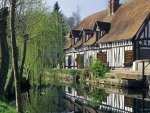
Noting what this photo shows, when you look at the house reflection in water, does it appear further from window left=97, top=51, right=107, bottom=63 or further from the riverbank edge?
window left=97, top=51, right=107, bottom=63

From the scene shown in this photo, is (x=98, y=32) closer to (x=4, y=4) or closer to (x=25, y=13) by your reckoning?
(x=25, y=13)

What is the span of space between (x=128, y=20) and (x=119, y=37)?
2854 millimetres

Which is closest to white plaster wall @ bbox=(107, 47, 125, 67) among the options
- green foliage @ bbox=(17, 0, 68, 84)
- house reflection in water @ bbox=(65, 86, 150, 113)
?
green foliage @ bbox=(17, 0, 68, 84)

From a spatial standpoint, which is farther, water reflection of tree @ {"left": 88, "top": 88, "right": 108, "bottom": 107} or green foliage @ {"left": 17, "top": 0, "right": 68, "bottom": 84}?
green foliage @ {"left": 17, "top": 0, "right": 68, "bottom": 84}

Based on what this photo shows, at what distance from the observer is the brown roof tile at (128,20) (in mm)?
34800

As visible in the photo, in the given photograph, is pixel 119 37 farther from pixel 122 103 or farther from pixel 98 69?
pixel 122 103

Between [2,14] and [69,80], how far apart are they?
916 inches

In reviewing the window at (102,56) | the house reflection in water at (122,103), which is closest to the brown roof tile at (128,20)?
the window at (102,56)

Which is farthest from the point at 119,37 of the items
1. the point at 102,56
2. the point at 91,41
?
the point at 91,41

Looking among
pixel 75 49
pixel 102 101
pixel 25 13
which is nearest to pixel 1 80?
pixel 102 101

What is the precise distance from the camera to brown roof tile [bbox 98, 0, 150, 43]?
34800mm

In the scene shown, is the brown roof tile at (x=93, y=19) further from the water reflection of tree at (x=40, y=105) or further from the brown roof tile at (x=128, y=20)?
the water reflection of tree at (x=40, y=105)

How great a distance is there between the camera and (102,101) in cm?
2170

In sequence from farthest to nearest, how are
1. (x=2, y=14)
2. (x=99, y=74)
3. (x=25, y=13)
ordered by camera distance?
1. (x=99, y=74)
2. (x=25, y=13)
3. (x=2, y=14)
